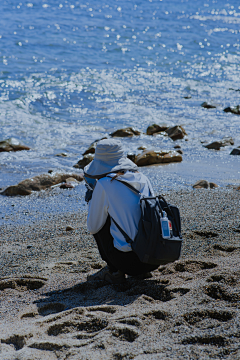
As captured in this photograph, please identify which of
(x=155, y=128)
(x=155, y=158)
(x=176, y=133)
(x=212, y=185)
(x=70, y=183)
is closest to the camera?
(x=212, y=185)

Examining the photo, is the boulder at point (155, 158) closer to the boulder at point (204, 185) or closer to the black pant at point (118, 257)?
the boulder at point (204, 185)

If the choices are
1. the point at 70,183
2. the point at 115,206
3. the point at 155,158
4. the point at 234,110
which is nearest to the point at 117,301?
the point at 115,206

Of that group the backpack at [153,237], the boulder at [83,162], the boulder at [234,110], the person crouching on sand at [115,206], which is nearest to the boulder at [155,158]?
the boulder at [83,162]

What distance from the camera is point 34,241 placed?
4.81 metres

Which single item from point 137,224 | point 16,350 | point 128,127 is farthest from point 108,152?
point 128,127

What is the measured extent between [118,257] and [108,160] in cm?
87

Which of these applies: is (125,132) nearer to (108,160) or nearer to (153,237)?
(108,160)

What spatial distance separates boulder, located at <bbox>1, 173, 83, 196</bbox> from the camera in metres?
6.80

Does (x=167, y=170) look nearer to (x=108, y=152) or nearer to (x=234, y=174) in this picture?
(x=234, y=174)

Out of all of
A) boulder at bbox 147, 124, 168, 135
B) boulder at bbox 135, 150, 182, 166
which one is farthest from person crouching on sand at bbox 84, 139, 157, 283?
boulder at bbox 147, 124, 168, 135

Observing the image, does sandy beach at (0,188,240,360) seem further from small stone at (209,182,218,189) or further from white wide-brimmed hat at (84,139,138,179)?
small stone at (209,182,218,189)

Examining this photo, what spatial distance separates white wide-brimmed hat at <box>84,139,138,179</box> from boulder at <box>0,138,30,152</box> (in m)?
Result: 6.85

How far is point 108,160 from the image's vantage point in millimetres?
3264

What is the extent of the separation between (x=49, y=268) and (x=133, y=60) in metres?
18.7
